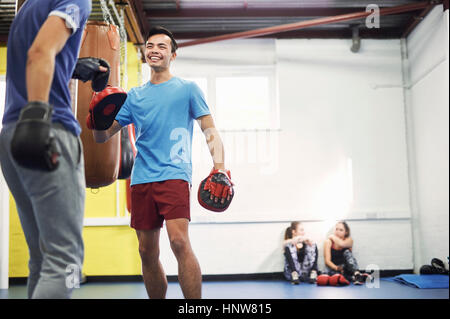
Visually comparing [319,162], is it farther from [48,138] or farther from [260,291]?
[48,138]

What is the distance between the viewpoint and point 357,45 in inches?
260

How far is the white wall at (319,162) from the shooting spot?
6281 mm

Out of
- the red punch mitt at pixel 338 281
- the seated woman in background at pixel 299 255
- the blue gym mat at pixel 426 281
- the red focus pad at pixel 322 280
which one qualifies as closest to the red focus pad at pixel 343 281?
the red punch mitt at pixel 338 281

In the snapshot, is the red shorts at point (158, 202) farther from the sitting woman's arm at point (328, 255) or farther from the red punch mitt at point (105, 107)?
the sitting woman's arm at point (328, 255)

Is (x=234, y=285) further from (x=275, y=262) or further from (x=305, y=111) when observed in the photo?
(x=305, y=111)

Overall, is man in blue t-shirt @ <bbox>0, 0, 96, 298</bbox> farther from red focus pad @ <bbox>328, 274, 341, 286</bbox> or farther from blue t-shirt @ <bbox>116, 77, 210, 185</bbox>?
red focus pad @ <bbox>328, 274, 341, 286</bbox>

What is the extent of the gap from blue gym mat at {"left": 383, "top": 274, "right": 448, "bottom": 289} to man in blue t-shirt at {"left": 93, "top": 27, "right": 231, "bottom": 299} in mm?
3788

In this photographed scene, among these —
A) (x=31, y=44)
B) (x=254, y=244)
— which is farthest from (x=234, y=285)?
(x=31, y=44)

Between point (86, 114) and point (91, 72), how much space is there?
1462 mm

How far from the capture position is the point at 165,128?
96.8 inches

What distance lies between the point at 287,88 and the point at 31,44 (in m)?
5.35

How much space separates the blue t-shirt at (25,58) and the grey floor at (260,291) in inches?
136

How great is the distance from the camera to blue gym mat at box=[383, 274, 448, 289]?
17.0 feet

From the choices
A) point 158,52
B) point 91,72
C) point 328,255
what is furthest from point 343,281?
point 91,72
